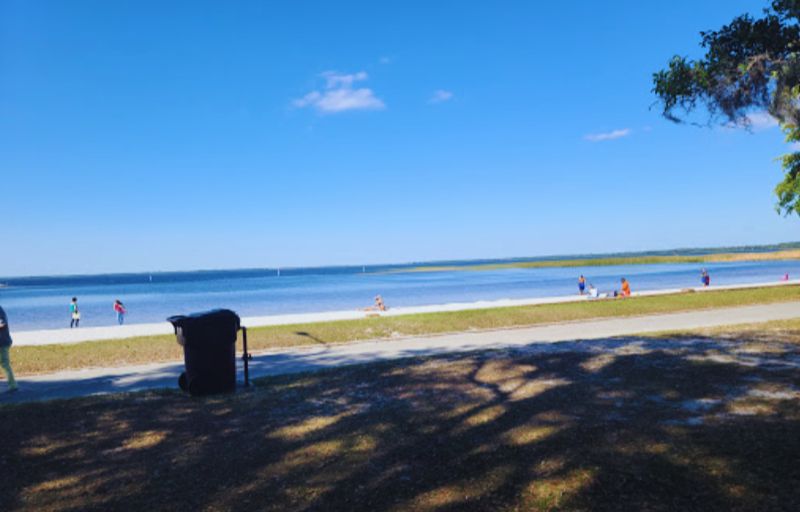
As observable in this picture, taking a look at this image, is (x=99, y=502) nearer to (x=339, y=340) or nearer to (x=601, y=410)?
(x=601, y=410)

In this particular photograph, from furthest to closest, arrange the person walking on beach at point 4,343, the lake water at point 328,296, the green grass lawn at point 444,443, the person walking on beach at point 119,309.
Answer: the lake water at point 328,296 → the person walking on beach at point 119,309 → the person walking on beach at point 4,343 → the green grass lawn at point 444,443

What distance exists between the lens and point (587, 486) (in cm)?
420

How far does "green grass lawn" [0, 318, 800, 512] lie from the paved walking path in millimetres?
2417

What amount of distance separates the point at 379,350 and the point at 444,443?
9.00 metres

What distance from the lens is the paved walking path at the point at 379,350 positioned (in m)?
11.0

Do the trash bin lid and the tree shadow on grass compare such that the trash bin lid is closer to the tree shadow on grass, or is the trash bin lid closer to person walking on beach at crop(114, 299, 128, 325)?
the tree shadow on grass

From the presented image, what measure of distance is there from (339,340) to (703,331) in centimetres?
1029

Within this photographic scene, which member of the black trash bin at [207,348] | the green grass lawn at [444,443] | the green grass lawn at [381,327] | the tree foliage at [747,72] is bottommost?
the green grass lawn at [381,327]

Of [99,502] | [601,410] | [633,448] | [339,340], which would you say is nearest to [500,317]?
[339,340]

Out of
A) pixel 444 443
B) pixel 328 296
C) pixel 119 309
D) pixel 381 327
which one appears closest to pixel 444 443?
pixel 444 443

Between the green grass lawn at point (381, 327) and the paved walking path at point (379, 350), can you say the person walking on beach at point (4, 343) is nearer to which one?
the paved walking path at point (379, 350)

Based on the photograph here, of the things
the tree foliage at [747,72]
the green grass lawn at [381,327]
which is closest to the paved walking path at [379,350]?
the green grass lawn at [381,327]

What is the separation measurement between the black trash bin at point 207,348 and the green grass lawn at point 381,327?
247 inches

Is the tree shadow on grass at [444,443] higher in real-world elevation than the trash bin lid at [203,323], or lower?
lower
